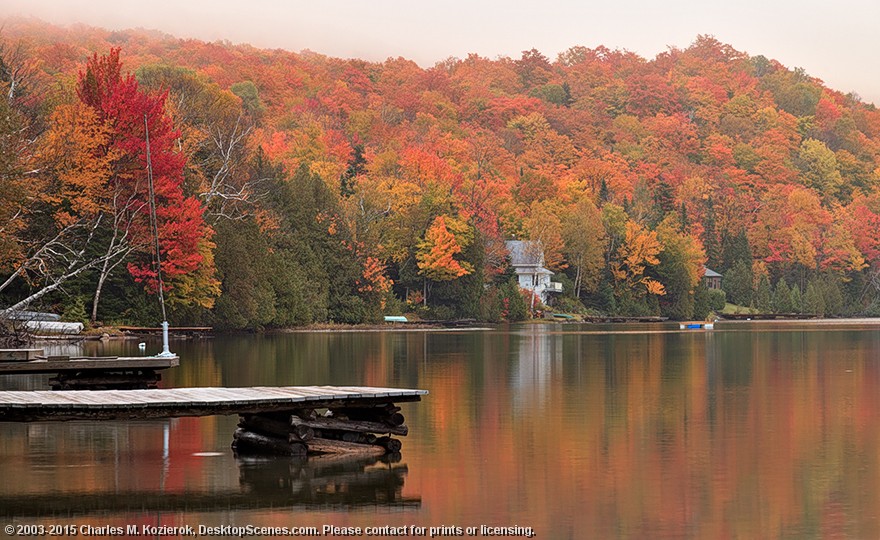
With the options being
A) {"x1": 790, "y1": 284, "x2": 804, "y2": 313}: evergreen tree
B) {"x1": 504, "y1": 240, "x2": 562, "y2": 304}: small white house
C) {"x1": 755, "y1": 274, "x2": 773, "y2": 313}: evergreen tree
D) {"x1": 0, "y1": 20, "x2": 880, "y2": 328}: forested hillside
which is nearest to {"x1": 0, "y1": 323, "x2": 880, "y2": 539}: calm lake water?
{"x1": 0, "y1": 20, "x2": 880, "y2": 328}: forested hillside

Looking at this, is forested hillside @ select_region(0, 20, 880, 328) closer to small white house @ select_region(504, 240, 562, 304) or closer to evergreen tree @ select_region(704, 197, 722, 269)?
evergreen tree @ select_region(704, 197, 722, 269)

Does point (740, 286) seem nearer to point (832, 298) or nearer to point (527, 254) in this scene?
point (832, 298)

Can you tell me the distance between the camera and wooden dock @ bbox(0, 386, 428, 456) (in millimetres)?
19375

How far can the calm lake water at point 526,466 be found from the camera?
1579 centimetres

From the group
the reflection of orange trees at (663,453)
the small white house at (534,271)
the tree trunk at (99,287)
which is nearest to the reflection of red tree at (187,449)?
the reflection of orange trees at (663,453)

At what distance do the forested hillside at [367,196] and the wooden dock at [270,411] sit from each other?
2178 cm

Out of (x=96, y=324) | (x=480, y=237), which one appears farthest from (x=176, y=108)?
(x=480, y=237)

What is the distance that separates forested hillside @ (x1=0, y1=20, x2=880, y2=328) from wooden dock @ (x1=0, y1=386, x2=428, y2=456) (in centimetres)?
2178

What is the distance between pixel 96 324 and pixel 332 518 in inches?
1857

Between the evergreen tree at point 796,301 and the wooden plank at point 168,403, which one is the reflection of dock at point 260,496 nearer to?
the wooden plank at point 168,403

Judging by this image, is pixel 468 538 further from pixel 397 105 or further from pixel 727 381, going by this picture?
pixel 397 105

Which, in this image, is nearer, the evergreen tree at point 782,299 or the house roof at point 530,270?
the house roof at point 530,270

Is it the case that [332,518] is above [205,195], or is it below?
below

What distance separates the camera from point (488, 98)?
193 meters
